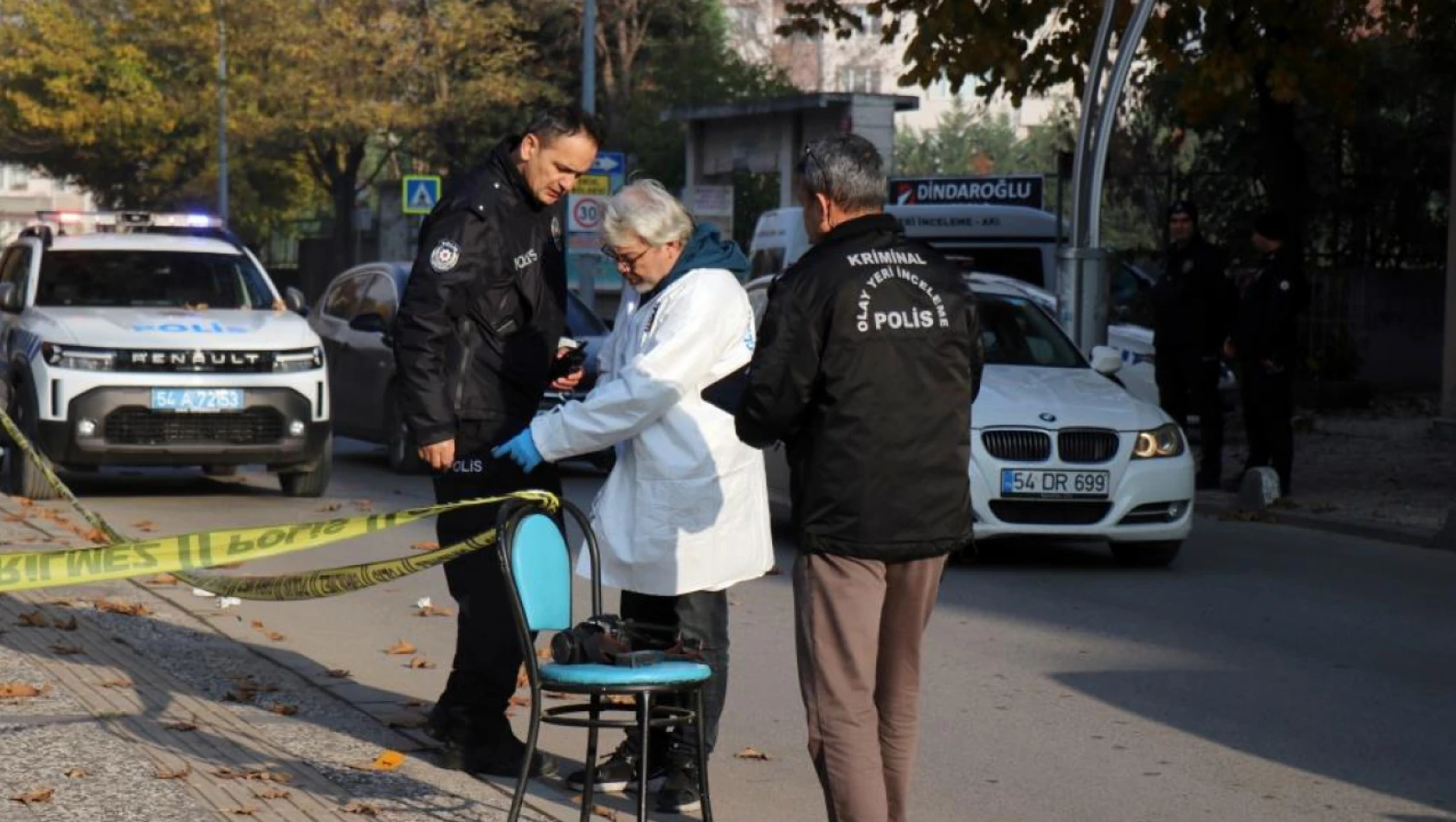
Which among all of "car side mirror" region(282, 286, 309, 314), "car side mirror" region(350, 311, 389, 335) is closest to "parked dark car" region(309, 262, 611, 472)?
"car side mirror" region(350, 311, 389, 335)

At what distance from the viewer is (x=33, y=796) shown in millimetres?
6418

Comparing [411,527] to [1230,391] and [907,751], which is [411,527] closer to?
[907,751]

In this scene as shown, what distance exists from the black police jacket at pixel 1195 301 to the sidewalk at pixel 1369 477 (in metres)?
1.14

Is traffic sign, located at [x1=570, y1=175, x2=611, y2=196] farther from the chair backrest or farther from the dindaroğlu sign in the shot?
the chair backrest

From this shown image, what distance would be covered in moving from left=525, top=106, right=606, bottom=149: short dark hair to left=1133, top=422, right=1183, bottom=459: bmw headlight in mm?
6257

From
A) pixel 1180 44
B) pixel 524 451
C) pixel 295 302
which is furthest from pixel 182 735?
pixel 1180 44

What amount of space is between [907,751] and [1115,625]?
16.9 feet

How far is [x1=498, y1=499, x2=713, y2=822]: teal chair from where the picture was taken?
217 inches

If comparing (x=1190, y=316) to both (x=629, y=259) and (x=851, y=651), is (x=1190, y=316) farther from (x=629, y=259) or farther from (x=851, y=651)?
(x=851, y=651)

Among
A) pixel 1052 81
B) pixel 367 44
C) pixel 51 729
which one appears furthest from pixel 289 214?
pixel 51 729

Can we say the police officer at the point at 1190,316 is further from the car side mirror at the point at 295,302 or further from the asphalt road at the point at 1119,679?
the car side mirror at the point at 295,302

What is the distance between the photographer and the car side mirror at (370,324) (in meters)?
17.4

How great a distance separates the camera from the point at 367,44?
4700 centimetres

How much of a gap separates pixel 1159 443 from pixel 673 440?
6742mm
